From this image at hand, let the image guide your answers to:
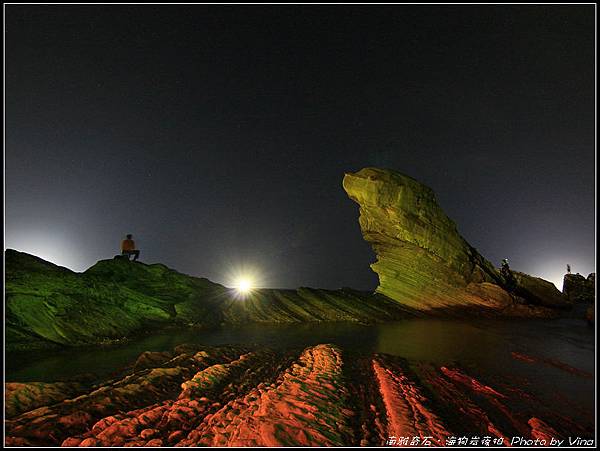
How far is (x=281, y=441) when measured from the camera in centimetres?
453

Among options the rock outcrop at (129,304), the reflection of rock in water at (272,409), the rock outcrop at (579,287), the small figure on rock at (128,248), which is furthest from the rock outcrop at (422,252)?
the rock outcrop at (579,287)

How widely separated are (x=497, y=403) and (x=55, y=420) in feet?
29.3

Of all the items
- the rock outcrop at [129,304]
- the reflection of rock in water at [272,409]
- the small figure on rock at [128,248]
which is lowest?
the reflection of rock in water at [272,409]

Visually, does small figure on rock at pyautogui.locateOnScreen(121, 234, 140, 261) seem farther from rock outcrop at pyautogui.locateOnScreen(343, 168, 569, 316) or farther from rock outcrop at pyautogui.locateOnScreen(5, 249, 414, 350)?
rock outcrop at pyautogui.locateOnScreen(343, 168, 569, 316)

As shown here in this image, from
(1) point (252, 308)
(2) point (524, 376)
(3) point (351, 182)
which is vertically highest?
(3) point (351, 182)

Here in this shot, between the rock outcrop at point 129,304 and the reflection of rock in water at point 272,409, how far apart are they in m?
5.89

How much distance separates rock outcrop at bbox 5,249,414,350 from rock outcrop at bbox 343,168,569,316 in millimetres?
2364

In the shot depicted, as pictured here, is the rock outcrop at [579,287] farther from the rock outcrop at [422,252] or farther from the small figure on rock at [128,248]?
the small figure on rock at [128,248]

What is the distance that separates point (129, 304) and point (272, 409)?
42.0 ft

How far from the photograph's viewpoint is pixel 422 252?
2250cm

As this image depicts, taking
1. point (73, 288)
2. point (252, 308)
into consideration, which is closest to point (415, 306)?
point (252, 308)

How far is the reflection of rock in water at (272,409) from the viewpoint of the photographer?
4.68 metres

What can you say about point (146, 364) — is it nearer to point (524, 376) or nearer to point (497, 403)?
point (497, 403)

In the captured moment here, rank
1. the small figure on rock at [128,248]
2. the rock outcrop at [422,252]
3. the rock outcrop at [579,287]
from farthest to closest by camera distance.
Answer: the rock outcrop at [579,287] < the rock outcrop at [422,252] < the small figure on rock at [128,248]
